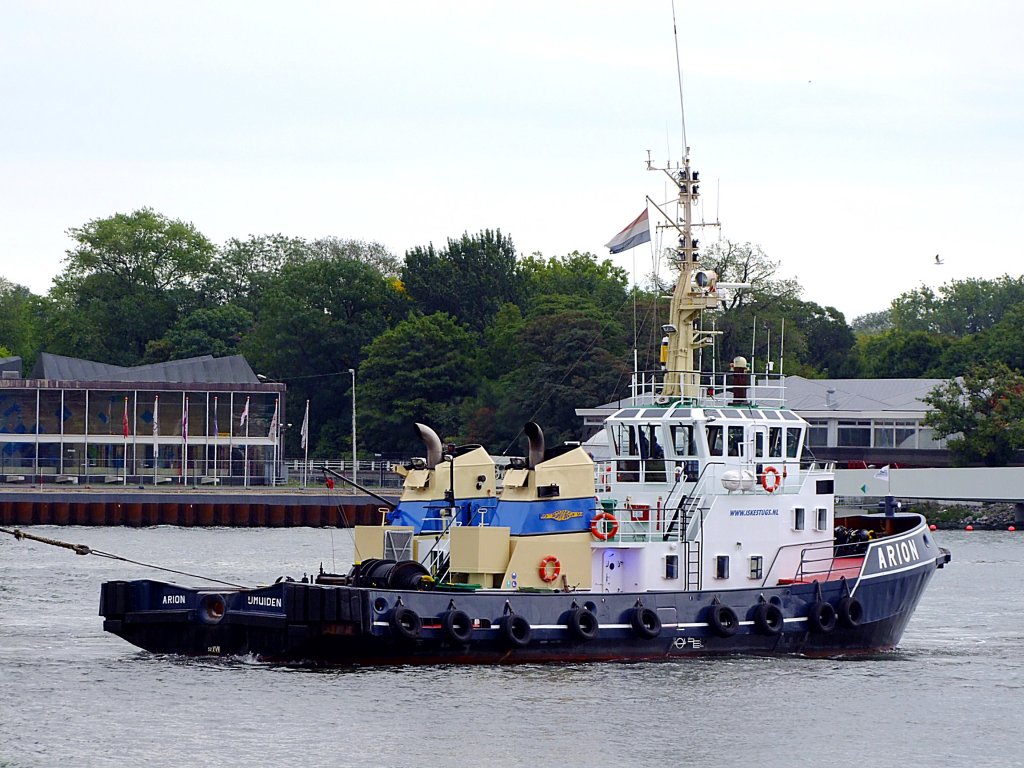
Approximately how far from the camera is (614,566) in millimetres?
29391

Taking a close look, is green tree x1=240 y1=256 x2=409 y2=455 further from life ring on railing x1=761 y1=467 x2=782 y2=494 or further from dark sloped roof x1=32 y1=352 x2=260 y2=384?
life ring on railing x1=761 y1=467 x2=782 y2=494

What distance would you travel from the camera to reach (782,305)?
96062 millimetres

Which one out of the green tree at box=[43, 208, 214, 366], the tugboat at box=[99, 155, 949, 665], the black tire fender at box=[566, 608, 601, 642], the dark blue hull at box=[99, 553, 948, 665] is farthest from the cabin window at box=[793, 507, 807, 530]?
the green tree at box=[43, 208, 214, 366]

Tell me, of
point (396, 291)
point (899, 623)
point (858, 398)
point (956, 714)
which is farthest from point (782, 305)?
point (956, 714)

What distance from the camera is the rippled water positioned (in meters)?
22.9

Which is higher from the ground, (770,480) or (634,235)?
(634,235)

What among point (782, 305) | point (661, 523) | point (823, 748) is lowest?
point (823, 748)

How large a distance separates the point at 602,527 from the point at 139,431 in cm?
5779

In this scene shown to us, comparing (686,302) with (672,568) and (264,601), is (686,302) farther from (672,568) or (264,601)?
(264,601)

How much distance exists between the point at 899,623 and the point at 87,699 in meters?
15.1

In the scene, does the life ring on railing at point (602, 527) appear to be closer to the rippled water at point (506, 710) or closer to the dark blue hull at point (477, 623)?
the dark blue hull at point (477, 623)

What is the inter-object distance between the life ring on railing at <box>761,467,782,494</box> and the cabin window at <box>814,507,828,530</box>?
1451 mm

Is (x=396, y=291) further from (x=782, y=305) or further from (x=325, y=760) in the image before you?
(x=325, y=760)

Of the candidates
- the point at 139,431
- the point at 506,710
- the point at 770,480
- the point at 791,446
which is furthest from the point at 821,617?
the point at 139,431
